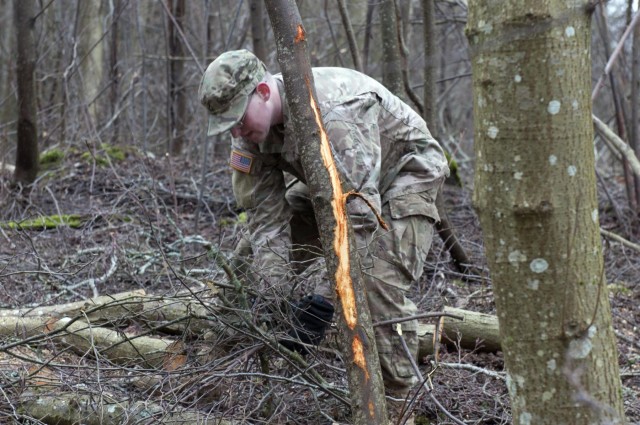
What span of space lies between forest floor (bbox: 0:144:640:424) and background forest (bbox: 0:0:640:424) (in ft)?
0.06

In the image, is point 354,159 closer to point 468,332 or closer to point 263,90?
point 263,90

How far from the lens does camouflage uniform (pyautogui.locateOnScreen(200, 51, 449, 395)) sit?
369 centimetres

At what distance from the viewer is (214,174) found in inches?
361

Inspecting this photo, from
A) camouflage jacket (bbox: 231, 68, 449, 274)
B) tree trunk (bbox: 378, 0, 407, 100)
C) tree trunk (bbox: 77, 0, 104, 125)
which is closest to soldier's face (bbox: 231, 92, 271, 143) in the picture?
camouflage jacket (bbox: 231, 68, 449, 274)

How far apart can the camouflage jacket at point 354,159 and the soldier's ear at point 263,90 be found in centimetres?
11

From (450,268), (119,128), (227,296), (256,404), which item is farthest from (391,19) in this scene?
(119,128)

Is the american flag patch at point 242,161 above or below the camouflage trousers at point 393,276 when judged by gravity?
above

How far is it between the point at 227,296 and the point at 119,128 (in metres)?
7.93

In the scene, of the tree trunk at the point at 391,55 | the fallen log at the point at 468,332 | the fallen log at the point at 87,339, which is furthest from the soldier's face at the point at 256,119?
the tree trunk at the point at 391,55

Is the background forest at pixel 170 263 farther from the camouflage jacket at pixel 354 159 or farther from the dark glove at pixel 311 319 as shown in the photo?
the camouflage jacket at pixel 354 159

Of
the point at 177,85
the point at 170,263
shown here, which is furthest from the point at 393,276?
the point at 177,85

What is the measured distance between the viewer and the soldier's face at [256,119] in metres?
3.82

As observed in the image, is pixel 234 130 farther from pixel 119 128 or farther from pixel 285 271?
pixel 119 128

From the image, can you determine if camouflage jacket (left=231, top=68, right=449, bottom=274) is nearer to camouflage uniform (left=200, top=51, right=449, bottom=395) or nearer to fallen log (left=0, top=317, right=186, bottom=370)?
camouflage uniform (left=200, top=51, right=449, bottom=395)
